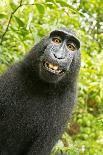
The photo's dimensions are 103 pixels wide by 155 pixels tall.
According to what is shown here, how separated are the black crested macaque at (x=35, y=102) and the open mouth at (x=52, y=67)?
197mm

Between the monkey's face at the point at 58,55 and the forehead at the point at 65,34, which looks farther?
the forehead at the point at 65,34

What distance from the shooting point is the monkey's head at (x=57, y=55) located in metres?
4.50

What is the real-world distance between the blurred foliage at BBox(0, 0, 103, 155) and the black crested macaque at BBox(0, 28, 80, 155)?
269mm

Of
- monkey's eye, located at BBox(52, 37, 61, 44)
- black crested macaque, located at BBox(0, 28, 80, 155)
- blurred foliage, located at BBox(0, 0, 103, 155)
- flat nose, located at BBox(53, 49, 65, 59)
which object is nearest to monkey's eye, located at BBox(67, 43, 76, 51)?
black crested macaque, located at BBox(0, 28, 80, 155)

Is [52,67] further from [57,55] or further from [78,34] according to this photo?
[78,34]

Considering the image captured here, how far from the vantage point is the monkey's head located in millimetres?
4500

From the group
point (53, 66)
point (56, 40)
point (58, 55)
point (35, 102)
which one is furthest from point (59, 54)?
point (35, 102)

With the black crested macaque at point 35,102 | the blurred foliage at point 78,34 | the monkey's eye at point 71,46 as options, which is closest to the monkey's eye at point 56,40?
the black crested macaque at point 35,102

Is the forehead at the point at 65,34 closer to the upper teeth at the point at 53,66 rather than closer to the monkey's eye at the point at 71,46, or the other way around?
the monkey's eye at the point at 71,46

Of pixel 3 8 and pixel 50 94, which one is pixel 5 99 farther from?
pixel 3 8

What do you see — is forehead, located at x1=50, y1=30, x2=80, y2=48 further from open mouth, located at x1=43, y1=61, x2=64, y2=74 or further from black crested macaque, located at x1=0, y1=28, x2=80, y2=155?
open mouth, located at x1=43, y1=61, x2=64, y2=74

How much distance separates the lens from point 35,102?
16.1 ft

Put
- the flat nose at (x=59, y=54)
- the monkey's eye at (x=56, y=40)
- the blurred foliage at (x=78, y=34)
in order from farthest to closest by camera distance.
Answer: the blurred foliage at (x=78, y=34) < the monkey's eye at (x=56, y=40) < the flat nose at (x=59, y=54)

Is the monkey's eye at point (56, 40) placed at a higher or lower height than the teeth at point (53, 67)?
higher
